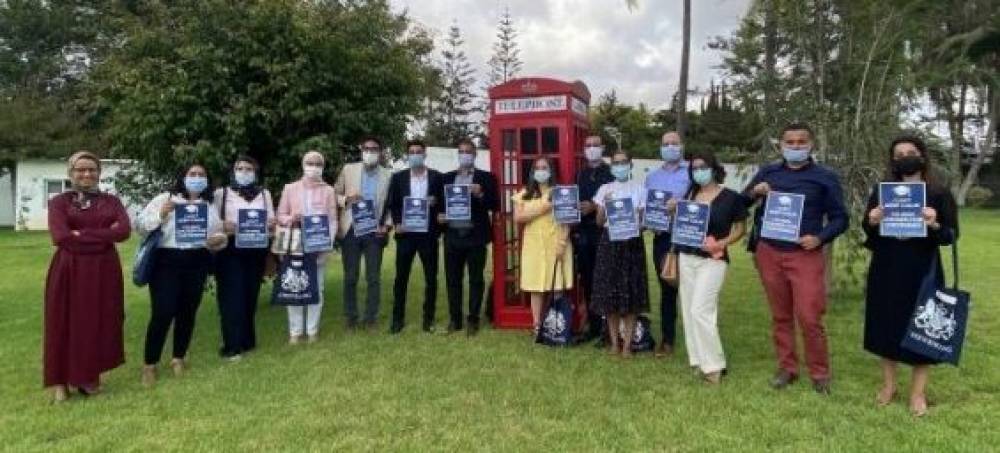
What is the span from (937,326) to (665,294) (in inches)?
91.2

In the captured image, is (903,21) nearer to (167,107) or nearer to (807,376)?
(807,376)

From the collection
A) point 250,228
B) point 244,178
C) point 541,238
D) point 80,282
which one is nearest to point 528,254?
point 541,238

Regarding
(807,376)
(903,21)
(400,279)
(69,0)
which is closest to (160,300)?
(400,279)

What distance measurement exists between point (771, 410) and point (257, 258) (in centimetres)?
480

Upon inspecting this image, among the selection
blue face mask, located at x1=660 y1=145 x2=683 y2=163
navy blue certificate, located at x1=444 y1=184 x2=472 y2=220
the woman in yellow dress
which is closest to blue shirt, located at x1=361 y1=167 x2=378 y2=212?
navy blue certificate, located at x1=444 y1=184 x2=472 y2=220

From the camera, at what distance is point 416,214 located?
310 inches

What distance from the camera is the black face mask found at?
5.20 meters

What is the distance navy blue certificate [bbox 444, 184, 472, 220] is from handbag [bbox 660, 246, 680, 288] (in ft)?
6.79

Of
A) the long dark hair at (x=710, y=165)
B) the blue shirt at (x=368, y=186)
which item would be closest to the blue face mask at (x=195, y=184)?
the blue shirt at (x=368, y=186)

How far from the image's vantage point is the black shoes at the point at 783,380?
5.89m

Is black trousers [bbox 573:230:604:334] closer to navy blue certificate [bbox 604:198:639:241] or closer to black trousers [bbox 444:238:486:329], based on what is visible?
navy blue certificate [bbox 604:198:639:241]

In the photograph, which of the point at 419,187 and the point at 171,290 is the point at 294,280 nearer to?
the point at 171,290

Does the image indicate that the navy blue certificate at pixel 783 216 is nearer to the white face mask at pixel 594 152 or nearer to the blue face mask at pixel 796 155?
the blue face mask at pixel 796 155

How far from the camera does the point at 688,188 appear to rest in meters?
6.59
